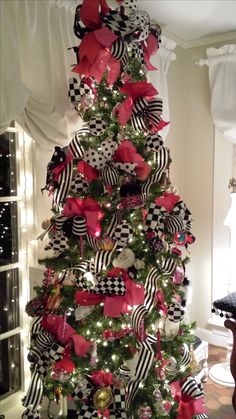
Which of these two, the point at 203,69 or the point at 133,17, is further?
the point at 203,69

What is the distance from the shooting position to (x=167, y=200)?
→ 164cm

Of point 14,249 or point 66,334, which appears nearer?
point 66,334

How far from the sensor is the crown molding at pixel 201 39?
2.81 m

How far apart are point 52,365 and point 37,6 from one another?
163 centimetres

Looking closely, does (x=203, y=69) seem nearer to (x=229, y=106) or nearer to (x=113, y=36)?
(x=229, y=106)

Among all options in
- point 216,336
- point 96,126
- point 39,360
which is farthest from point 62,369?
point 216,336

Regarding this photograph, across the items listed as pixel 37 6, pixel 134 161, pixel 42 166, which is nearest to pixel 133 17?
pixel 37 6

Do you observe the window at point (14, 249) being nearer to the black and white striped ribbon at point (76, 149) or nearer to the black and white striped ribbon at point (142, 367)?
the black and white striped ribbon at point (76, 149)

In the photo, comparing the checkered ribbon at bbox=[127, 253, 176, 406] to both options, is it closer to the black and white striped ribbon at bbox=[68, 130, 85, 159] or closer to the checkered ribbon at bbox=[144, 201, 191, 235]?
the checkered ribbon at bbox=[144, 201, 191, 235]

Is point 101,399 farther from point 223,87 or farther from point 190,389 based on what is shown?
point 223,87

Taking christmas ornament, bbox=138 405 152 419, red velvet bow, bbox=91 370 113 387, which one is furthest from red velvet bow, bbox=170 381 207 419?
red velvet bow, bbox=91 370 113 387

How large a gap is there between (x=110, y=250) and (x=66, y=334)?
0.39 metres

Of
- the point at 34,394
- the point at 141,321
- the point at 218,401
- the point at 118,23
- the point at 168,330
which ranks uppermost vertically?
the point at 118,23

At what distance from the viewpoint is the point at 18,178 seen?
1968 millimetres
